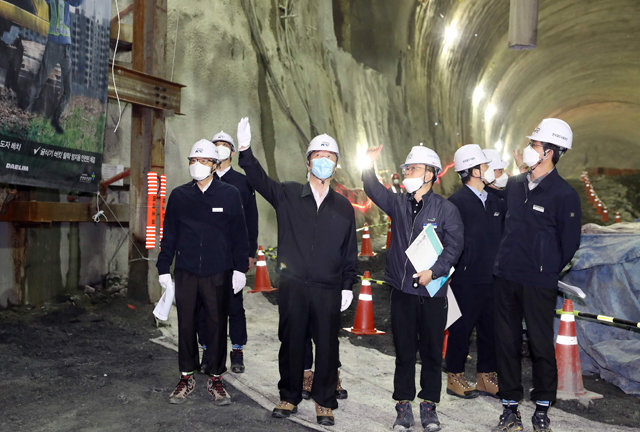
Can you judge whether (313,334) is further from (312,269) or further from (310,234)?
(310,234)

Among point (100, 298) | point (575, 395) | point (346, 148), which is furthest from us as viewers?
point (346, 148)

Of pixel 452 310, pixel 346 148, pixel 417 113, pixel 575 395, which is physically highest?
pixel 417 113

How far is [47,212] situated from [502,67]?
90.3 feet

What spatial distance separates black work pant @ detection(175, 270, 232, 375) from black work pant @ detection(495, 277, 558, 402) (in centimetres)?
217

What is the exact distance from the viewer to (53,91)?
7.17 metres

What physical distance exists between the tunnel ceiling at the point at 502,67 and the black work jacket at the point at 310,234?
12.8 m

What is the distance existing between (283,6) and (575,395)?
1009 centimetres

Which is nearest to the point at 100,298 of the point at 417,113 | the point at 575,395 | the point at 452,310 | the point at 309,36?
the point at 452,310

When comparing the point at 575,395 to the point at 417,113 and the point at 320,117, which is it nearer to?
the point at 320,117

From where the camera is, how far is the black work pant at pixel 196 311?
5.24m

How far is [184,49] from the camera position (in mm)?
10328

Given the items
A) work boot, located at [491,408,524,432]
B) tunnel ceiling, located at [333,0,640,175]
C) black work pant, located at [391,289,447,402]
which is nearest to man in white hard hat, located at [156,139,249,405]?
black work pant, located at [391,289,447,402]

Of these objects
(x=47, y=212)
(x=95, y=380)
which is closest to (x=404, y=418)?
(x=95, y=380)

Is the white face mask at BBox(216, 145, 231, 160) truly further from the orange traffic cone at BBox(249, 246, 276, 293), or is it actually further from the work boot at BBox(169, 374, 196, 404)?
the orange traffic cone at BBox(249, 246, 276, 293)
